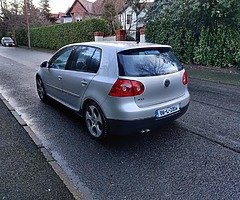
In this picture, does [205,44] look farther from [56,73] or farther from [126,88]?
[126,88]

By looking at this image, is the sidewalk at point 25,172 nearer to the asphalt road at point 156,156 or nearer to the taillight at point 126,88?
the asphalt road at point 156,156

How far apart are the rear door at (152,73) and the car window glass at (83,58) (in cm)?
78

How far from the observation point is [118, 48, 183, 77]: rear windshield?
3.96m

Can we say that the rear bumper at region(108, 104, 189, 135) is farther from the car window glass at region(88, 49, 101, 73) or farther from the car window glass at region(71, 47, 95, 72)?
the car window glass at region(71, 47, 95, 72)

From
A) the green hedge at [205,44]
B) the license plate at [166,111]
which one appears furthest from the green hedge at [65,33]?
the license plate at [166,111]

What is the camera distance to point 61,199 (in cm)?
291

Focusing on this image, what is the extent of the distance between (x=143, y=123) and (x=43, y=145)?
167cm

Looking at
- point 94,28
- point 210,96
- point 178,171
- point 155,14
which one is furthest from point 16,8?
point 178,171

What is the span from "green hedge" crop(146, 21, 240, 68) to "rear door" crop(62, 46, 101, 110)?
8.08m

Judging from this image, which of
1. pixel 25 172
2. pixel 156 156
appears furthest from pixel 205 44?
pixel 25 172

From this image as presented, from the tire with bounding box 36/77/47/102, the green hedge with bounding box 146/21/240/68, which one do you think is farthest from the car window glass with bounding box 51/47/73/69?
the green hedge with bounding box 146/21/240/68

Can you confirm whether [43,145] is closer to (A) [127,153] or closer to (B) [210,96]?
(A) [127,153]

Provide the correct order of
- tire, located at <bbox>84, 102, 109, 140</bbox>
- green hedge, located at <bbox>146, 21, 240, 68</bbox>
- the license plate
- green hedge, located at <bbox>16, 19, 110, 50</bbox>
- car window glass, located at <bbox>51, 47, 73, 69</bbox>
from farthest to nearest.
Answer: green hedge, located at <bbox>16, 19, 110, 50</bbox> → green hedge, located at <bbox>146, 21, 240, 68</bbox> → car window glass, located at <bbox>51, 47, 73, 69</bbox> → tire, located at <bbox>84, 102, 109, 140</bbox> → the license plate

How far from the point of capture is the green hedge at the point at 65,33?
72.1 feet
